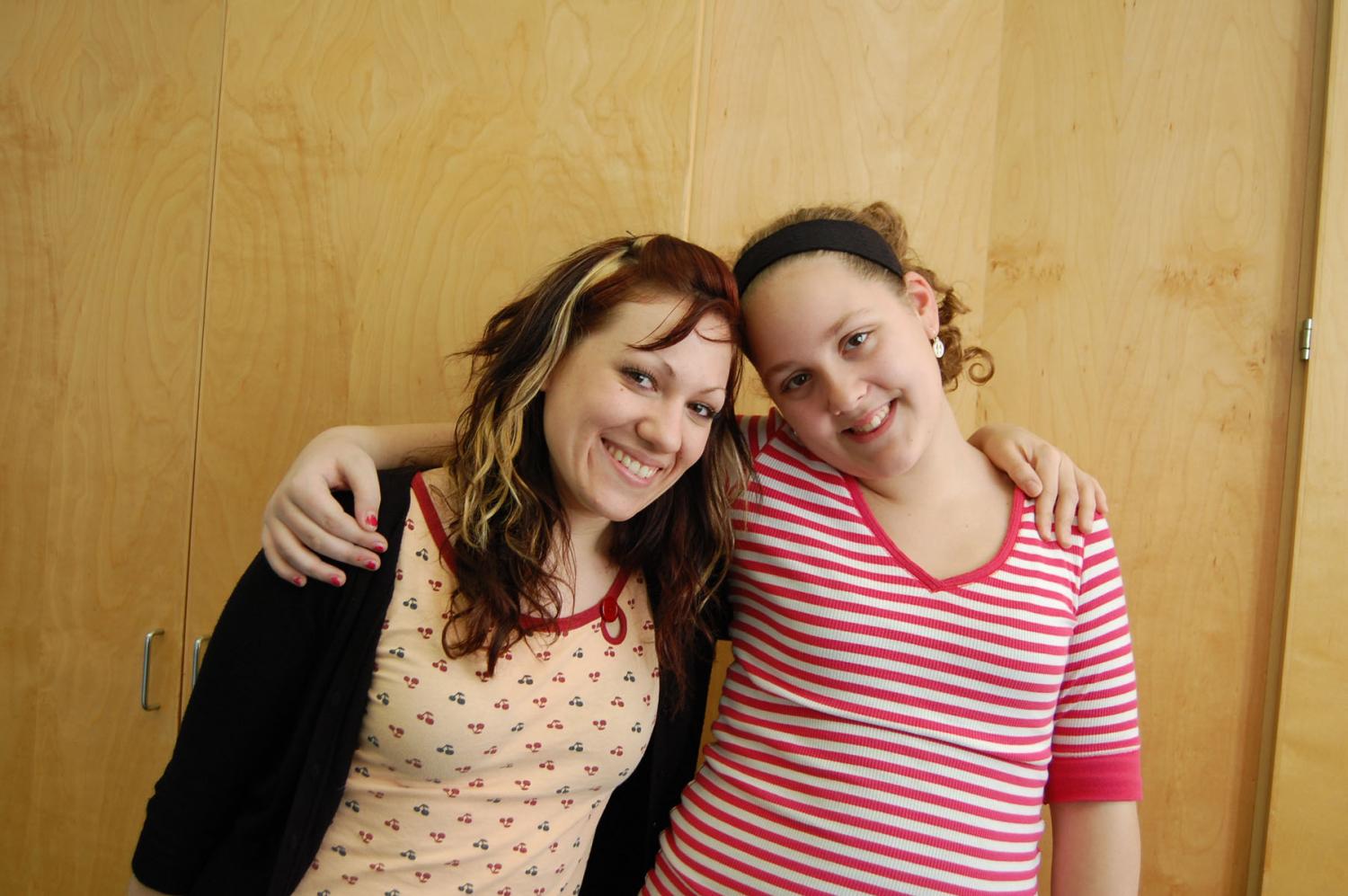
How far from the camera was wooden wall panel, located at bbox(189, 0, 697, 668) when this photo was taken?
118 centimetres

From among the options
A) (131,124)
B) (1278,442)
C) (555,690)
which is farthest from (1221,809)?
(131,124)

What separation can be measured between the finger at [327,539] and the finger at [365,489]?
0.05ft

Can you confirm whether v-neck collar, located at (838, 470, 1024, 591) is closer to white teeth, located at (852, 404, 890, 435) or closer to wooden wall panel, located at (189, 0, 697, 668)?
white teeth, located at (852, 404, 890, 435)

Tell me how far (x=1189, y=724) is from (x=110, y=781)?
1683mm

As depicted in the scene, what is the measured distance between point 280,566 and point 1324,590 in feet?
4.67

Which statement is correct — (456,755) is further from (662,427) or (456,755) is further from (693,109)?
(693,109)

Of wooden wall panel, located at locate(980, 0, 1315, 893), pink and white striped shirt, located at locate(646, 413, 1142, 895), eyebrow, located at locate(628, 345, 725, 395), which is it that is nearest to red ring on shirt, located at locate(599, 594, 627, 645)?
pink and white striped shirt, located at locate(646, 413, 1142, 895)

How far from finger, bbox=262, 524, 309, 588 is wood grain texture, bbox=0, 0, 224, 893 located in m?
0.47

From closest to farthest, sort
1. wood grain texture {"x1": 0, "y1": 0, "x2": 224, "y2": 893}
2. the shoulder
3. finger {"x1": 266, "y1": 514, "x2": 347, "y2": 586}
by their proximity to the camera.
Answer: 1. finger {"x1": 266, "y1": 514, "x2": 347, "y2": 586}
2. the shoulder
3. wood grain texture {"x1": 0, "y1": 0, "x2": 224, "y2": 893}

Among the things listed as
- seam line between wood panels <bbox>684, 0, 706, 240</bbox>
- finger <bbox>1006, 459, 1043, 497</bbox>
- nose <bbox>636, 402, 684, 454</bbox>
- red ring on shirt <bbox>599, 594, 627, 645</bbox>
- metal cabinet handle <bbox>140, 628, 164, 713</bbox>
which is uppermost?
Result: seam line between wood panels <bbox>684, 0, 706, 240</bbox>

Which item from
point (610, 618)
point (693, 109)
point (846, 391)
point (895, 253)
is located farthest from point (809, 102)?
point (610, 618)

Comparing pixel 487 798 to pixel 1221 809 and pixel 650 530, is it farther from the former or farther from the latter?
pixel 1221 809

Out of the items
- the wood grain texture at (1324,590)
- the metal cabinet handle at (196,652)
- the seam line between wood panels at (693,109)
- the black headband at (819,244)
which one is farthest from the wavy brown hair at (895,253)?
the metal cabinet handle at (196,652)

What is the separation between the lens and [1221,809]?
129cm
